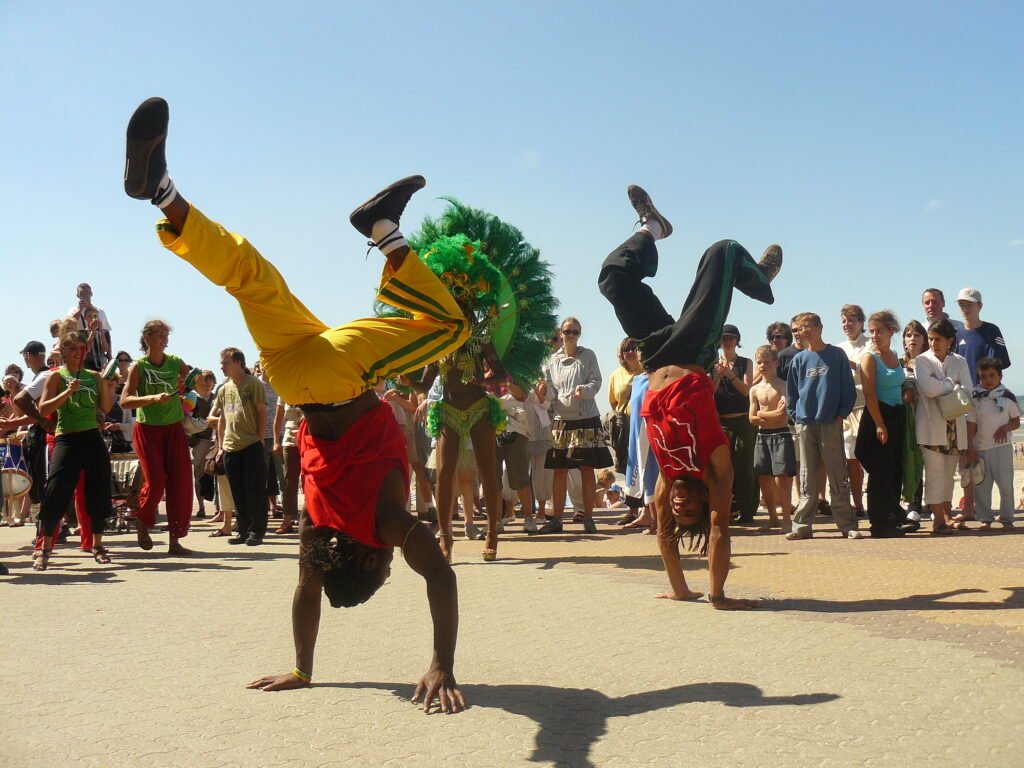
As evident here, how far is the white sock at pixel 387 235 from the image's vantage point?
4.08m

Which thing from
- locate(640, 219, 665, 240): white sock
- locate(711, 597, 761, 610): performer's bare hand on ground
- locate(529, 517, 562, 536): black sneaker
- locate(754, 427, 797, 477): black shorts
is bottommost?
locate(711, 597, 761, 610): performer's bare hand on ground

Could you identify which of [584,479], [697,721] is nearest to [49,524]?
[584,479]

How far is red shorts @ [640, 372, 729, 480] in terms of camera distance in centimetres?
572

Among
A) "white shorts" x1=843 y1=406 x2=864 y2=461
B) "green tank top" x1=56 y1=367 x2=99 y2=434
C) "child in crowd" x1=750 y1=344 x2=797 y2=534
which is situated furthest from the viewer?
"white shorts" x1=843 y1=406 x2=864 y2=461

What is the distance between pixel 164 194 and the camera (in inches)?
140

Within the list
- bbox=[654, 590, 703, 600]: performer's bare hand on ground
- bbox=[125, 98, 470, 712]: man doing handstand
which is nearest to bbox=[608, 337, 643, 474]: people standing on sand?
bbox=[654, 590, 703, 600]: performer's bare hand on ground

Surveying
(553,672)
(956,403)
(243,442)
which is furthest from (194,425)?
(553,672)

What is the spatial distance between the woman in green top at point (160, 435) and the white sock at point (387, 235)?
575cm

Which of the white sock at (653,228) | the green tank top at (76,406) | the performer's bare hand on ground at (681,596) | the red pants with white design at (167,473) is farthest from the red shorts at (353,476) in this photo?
the red pants with white design at (167,473)

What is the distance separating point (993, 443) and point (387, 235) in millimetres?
7892

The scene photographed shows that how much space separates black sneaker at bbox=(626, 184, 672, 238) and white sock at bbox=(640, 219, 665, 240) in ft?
0.05

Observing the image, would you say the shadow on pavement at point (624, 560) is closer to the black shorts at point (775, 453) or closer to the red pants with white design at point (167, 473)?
the black shorts at point (775, 453)

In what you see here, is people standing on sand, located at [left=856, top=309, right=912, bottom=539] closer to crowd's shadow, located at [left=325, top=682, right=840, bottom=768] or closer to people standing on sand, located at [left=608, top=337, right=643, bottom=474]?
people standing on sand, located at [left=608, top=337, right=643, bottom=474]

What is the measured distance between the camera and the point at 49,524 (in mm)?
8430
